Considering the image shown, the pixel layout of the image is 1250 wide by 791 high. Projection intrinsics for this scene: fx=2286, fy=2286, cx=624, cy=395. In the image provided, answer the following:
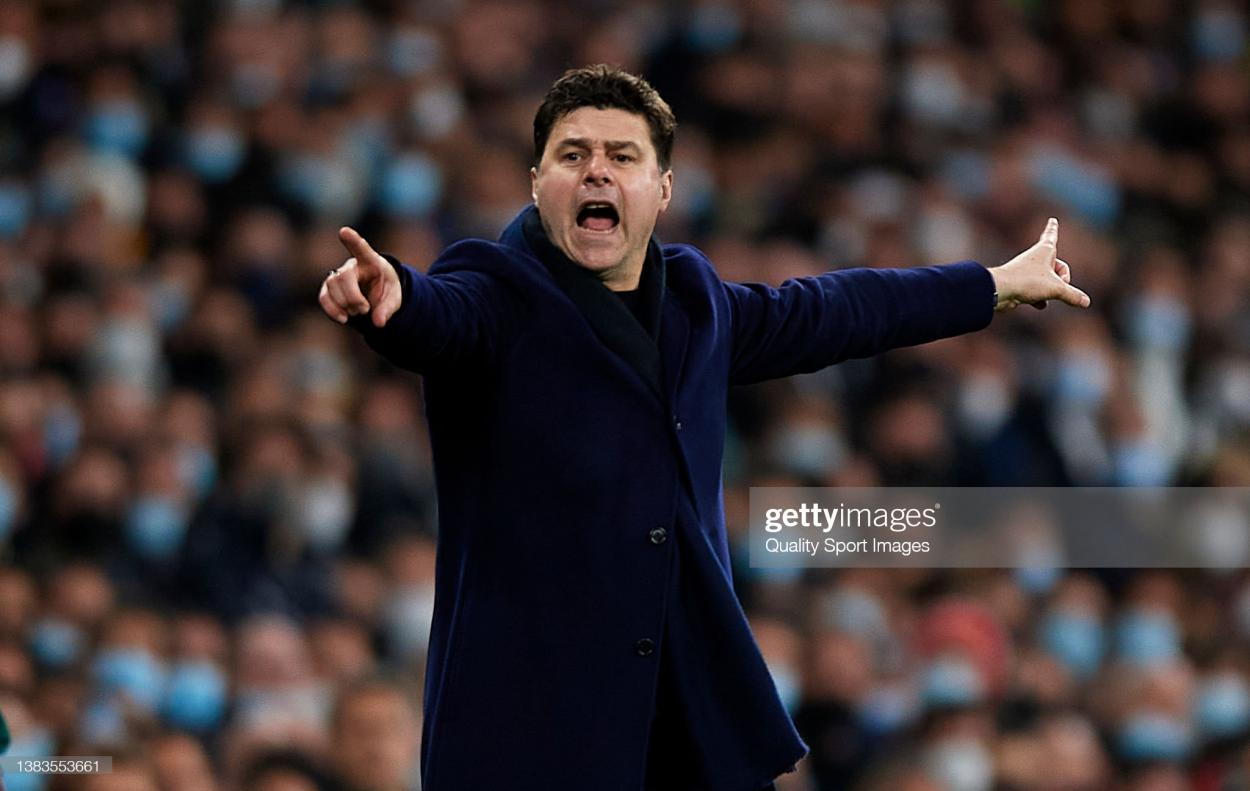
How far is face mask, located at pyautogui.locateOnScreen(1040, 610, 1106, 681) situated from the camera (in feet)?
24.3

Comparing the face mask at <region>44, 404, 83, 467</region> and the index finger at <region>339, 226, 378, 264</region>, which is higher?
the face mask at <region>44, 404, 83, 467</region>

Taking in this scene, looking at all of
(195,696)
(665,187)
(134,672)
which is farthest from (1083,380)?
(665,187)

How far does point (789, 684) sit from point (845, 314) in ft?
10.5

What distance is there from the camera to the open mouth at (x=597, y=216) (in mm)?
3434

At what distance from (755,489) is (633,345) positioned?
12.7 ft

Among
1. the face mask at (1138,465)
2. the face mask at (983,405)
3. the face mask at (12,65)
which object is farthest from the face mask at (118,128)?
the face mask at (1138,465)

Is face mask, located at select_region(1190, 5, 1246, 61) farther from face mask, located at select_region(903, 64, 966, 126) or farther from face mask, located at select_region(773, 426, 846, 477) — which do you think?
face mask, located at select_region(773, 426, 846, 477)

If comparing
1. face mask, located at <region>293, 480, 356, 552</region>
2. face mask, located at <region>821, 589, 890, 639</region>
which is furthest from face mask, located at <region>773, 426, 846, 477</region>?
face mask, located at <region>293, 480, 356, 552</region>

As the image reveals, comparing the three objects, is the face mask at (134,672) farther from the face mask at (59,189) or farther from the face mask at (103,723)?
the face mask at (59,189)

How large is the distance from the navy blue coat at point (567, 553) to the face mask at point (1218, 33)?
7232 millimetres

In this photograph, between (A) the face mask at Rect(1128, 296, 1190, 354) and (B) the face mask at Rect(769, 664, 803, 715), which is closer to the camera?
(B) the face mask at Rect(769, 664, 803, 715)

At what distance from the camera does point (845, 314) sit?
3697 millimetres

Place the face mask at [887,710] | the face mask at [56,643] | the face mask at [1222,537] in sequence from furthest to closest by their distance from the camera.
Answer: the face mask at [1222,537]
the face mask at [887,710]
the face mask at [56,643]

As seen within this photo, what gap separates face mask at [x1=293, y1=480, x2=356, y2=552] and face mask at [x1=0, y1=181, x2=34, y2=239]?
128 cm
